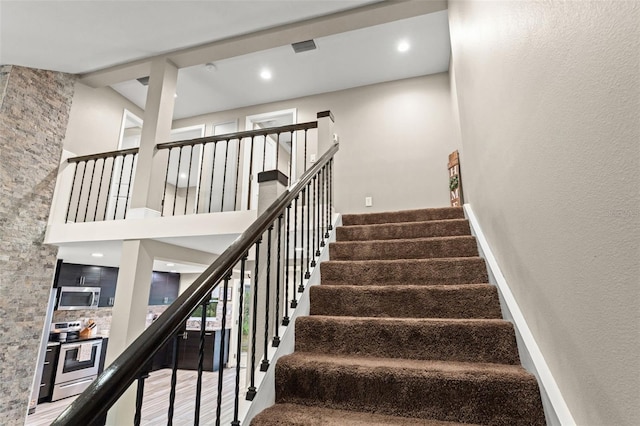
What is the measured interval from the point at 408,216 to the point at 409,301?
1.47 meters

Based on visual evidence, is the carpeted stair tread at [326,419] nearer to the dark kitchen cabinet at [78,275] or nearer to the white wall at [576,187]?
the white wall at [576,187]

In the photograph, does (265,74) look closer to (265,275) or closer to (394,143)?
(394,143)

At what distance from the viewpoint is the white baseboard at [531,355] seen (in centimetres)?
121

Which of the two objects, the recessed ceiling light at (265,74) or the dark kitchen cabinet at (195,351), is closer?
the recessed ceiling light at (265,74)

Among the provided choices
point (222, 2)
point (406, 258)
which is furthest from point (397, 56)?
point (406, 258)

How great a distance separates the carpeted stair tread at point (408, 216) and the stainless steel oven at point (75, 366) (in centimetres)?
564

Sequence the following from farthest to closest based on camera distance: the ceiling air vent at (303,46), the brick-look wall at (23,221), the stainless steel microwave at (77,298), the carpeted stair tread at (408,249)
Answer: the stainless steel microwave at (77,298) → the ceiling air vent at (303,46) → the brick-look wall at (23,221) → the carpeted stair tread at (408,249)

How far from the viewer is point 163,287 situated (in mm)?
8453

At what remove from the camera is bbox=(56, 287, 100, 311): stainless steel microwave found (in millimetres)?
5988

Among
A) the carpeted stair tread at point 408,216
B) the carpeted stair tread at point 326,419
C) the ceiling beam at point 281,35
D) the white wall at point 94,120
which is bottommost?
the carpeted stair tread at point 326,419

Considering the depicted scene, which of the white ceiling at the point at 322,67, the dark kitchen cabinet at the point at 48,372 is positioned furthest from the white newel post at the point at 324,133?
the dark kitchen cabinet at the point at 48,372

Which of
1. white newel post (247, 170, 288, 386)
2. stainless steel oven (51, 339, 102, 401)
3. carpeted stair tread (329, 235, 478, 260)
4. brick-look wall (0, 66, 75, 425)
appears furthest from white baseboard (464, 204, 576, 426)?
stainless steel oven (51, 339, 102, 401)

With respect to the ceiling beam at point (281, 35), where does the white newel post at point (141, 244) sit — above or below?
below

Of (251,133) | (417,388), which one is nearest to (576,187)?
(417,388)
